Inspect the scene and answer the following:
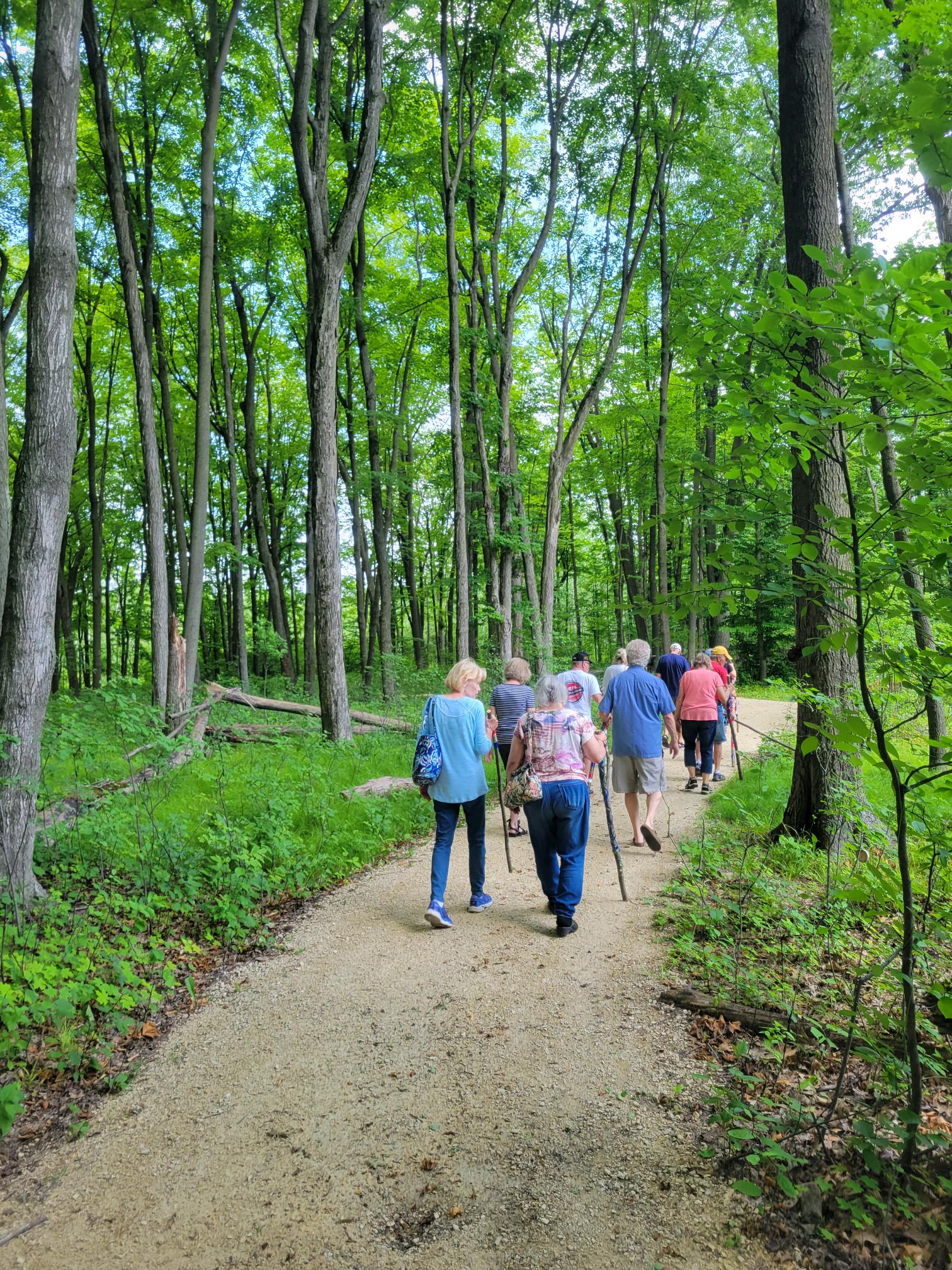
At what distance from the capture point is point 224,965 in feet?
15.5

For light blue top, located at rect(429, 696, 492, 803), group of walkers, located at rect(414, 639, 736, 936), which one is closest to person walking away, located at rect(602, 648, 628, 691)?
group of walkers, located at rect(414, 639, 736, 936)

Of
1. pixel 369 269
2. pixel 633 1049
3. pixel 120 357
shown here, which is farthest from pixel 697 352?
pixel 120 357

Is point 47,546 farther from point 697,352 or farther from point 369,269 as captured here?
point 369,269

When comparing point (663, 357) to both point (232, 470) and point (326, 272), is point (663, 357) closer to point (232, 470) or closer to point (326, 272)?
point (326, 272)

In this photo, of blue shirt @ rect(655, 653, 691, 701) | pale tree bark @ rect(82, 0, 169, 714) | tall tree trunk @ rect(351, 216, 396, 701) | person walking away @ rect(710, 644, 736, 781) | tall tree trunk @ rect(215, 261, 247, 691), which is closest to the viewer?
person walking away @ rect(710, 644, 736, 781)

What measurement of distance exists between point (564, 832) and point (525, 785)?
1.45 ft

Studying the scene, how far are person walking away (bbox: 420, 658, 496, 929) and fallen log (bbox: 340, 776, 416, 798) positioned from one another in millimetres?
3018

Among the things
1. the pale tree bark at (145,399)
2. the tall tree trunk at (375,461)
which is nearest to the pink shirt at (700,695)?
the tall tree trunk at (375,461)

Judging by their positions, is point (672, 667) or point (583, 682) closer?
point (583, 682)

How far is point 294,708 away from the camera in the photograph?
13.2m

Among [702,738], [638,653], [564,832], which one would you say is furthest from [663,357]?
[564,832]

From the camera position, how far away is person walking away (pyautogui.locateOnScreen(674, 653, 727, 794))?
9.18 metres

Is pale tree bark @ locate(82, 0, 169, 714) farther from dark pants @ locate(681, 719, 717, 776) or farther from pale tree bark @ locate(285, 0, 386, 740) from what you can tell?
dark pants @ locate(681, 719, 717, 776)

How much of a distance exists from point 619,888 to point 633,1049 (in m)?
2.37
